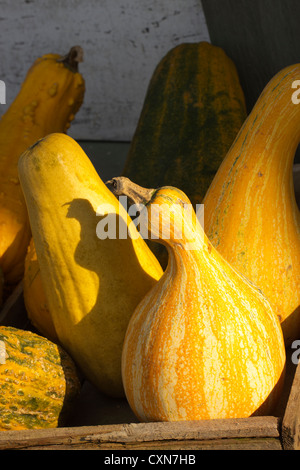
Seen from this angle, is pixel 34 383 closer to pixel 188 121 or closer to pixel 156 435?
pixel 156 435

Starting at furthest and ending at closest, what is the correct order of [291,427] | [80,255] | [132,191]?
[80,255] → [132,191] → [291,427]

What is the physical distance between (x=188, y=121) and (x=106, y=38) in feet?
4.27

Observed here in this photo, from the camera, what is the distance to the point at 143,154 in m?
1.94

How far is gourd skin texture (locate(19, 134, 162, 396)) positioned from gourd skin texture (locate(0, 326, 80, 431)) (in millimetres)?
69

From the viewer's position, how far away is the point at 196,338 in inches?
36.9

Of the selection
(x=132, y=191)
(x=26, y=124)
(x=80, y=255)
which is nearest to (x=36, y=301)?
(x=80, y=255)

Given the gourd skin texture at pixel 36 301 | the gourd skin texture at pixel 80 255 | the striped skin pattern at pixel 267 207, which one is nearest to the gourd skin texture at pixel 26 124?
the gourd skin texture at pixel 36 301

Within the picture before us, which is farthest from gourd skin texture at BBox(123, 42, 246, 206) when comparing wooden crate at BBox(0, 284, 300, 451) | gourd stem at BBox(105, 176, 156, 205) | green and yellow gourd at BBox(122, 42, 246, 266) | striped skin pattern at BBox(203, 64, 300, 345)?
wooden crate at BBox(0, 284, 300, 451)

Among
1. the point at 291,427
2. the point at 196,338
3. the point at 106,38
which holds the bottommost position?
the point at 291,427

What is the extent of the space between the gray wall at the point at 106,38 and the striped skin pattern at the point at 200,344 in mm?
2147

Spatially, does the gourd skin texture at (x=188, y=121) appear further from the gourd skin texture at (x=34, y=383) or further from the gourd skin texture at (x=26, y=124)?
the gourd skin texture at (x=34, y=383)

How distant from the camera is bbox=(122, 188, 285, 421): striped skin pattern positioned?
3.07ft

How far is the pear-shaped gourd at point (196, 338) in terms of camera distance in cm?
94

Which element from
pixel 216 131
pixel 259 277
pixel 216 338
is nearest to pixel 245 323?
pixel 216 338
